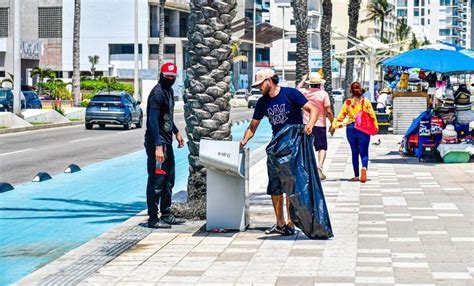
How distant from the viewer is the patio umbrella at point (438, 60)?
20.9 meters

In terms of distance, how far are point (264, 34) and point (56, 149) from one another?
87.6m

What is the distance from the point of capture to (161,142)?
36.8ft

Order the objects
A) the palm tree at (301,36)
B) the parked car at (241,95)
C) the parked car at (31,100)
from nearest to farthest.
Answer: the palm tree at (301,36) → the parked car at (31,100) → the parked car at (241,95)

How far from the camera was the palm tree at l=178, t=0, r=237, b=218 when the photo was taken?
12141 mm

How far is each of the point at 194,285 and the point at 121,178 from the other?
10.9 metres

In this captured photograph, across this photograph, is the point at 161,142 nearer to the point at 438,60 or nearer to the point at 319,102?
the point at 319,102

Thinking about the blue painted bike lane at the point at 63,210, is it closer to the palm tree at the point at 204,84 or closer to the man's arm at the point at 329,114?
the palm tree at the point at 204,84

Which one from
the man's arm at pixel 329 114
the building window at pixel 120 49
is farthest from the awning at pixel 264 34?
the man's arm at pixel 329 114

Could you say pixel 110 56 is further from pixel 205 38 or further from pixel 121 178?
pixel 205 38

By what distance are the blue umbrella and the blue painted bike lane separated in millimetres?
5463

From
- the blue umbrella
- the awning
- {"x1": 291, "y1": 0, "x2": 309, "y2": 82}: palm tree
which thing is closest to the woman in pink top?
the blue umbrella

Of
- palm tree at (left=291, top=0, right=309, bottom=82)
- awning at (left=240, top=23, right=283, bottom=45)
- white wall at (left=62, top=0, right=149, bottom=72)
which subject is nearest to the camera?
palm tree at (left=291, top=0, right=309, bottom=82)

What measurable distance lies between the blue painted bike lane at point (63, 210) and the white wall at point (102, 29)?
7715cm

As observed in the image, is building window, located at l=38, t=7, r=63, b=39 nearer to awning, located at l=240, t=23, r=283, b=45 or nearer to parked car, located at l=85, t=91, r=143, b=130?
awning, located at l=240, t=23, r=283, b=45
